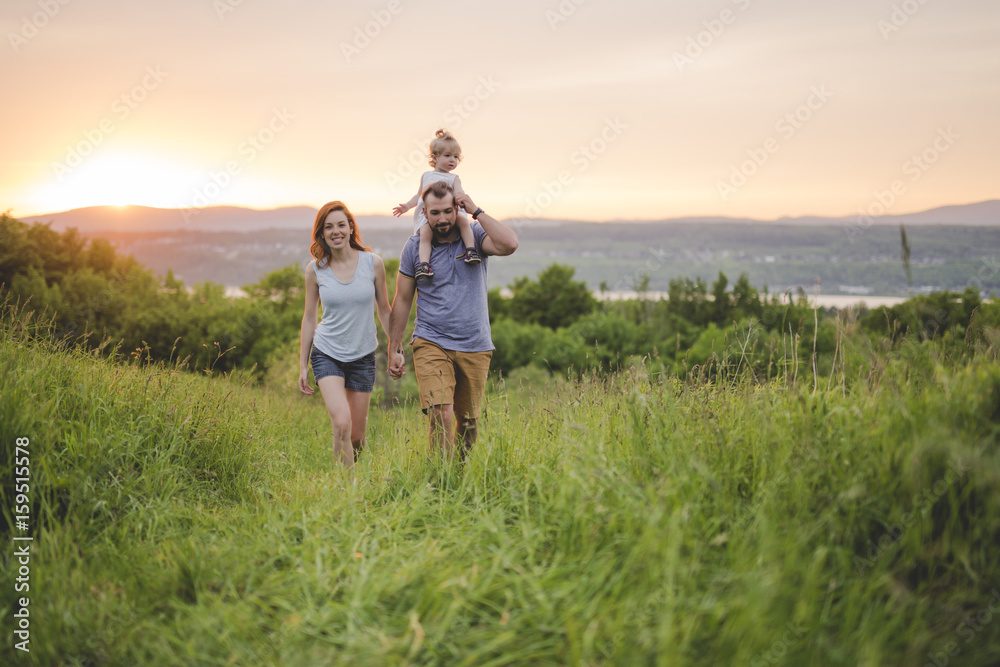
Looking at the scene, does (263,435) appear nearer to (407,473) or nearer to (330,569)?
(407,473)

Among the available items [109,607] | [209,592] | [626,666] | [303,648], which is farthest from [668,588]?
[109,607]

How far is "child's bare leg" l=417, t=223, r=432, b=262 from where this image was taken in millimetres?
4887

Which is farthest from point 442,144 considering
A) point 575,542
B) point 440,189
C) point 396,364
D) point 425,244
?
point 575,542

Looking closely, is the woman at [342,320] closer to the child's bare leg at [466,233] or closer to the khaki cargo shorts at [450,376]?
the khaki cargo shorts at [450,376]

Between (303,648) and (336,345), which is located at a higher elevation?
(336,345)

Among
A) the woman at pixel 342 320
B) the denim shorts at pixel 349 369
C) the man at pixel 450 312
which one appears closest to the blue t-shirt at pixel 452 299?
the man at pixel 450 312

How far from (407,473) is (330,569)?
1.15 metres

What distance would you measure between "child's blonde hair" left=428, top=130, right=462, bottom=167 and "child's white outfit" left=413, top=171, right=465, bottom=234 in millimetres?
192

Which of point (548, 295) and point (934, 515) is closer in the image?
point (934, 515)

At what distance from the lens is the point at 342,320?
5379 mm

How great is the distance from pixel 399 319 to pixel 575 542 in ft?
8.72

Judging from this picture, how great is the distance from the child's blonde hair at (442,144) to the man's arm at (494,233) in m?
1.19

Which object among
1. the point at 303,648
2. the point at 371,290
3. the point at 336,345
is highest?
the point at 371,290

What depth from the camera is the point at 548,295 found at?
2884 centimetres
